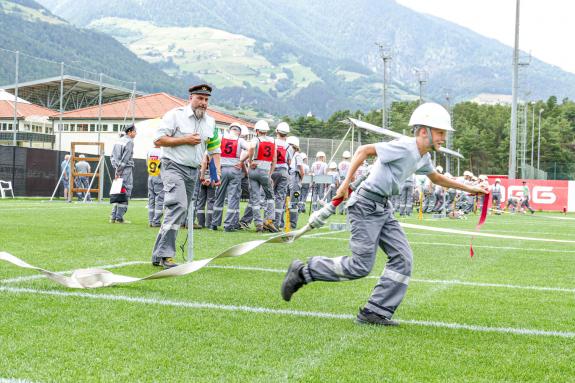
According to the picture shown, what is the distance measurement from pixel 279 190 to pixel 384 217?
10710mm

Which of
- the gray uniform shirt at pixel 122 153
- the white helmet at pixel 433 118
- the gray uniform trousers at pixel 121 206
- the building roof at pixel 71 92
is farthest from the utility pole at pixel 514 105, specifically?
the white helmet at pixel 433 118

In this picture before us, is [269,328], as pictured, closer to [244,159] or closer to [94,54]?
[244,159]

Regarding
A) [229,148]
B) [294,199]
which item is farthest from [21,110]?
[229,148]

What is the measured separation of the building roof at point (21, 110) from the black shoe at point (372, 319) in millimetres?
29347

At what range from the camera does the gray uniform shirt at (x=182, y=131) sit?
8.62 metres

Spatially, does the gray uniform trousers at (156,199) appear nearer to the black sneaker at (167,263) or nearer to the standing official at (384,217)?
the black sneaker at (167,263)

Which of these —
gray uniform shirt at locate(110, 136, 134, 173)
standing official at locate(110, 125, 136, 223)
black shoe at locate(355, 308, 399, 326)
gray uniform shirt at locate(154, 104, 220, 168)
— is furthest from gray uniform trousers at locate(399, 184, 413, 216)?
black shoe at locate(355, 308, 399, 326)

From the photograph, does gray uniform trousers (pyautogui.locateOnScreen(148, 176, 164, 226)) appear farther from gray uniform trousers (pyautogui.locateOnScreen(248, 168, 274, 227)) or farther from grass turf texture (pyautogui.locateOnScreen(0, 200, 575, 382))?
grass turf texture (pyautogui.locateOnScreen(0, 200, 575, 382))

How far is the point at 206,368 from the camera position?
4.34m

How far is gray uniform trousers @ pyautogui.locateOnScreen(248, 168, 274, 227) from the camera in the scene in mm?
15461

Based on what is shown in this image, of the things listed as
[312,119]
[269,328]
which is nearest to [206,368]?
[269,328]

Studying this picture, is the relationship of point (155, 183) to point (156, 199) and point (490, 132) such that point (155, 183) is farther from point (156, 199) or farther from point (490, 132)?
point (490, 132)

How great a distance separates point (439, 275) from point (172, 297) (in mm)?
3823

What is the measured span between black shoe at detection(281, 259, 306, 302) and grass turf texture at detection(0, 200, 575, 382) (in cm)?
18
